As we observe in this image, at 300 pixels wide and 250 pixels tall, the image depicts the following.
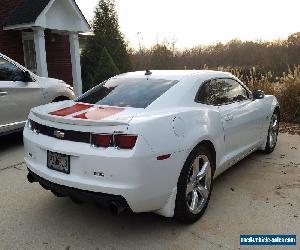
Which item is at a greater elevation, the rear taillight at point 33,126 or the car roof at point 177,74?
the car roof at point 177,74

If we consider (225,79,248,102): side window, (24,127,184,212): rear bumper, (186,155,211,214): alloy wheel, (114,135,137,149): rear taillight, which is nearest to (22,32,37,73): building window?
(225,79,248,102): side window

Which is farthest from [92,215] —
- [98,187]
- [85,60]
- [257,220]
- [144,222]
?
[85,60]

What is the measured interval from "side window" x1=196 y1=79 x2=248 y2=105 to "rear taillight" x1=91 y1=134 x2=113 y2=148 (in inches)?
48.9

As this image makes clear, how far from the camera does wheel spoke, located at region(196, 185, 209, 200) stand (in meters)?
3.55

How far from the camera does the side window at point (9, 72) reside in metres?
5.96


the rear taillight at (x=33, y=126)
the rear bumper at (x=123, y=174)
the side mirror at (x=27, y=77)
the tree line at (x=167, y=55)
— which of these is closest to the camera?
the rear bumper at (x=123, y=174)

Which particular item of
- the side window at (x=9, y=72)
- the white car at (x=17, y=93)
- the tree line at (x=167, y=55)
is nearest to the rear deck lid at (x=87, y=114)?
the white car at (x=17, y=93)

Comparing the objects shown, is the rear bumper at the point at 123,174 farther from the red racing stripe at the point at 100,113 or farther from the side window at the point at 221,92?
the side window at the point at 221,92

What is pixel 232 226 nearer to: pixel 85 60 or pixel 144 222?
pixel 144 222

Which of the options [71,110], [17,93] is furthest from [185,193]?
[17,93]

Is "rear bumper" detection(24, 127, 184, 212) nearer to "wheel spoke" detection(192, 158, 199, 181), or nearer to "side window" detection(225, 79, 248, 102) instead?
"wheel spoke" detection(192, 158, 199, 181)

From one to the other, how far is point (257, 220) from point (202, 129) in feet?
3.47

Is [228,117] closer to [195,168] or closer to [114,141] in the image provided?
[195,168]

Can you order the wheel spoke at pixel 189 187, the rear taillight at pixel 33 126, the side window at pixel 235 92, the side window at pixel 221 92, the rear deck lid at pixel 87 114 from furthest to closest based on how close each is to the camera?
the side window at pixel 235 92
the side window at pixel 221 92
the rear taillight at pixel 33 126
the wheel spoke at pixel 189 187
the rear deck lid at pixel 87 114
